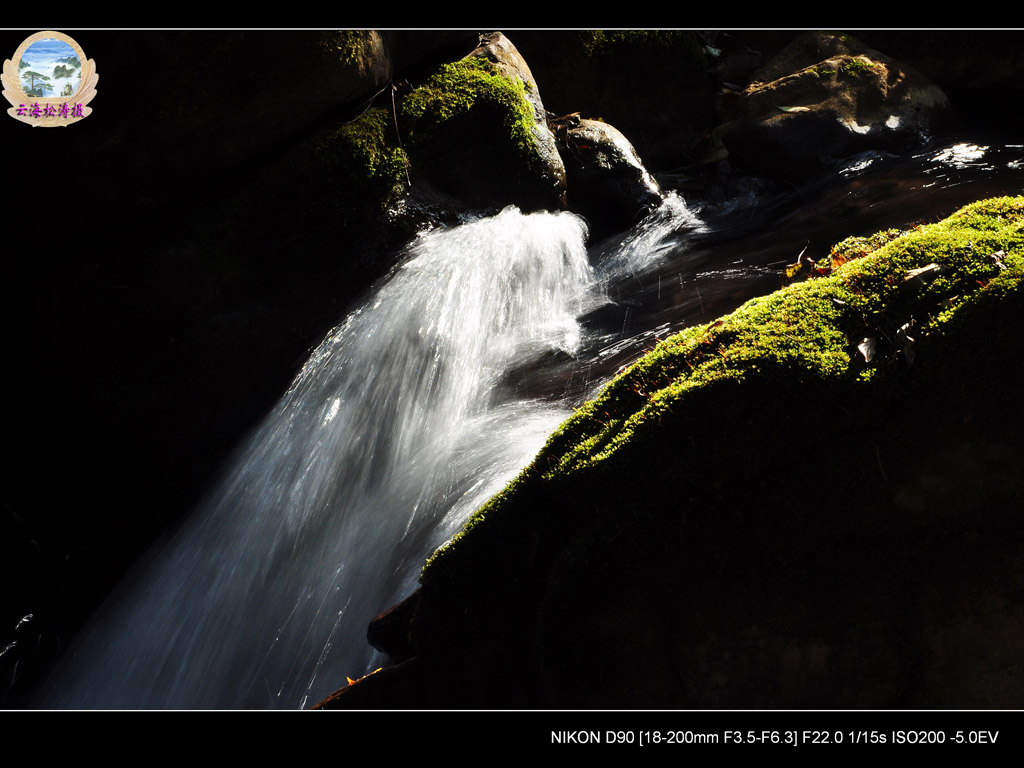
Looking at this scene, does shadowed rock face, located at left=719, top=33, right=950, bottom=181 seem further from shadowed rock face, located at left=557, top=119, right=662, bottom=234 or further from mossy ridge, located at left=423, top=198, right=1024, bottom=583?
mossy ridge, located at left=423, top=198, right=1024, bottom=583

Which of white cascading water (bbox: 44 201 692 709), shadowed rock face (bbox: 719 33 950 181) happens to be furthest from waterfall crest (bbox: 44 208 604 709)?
shadowed rock face (bbox: 719 33 950 181)

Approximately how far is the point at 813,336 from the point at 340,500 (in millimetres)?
3322

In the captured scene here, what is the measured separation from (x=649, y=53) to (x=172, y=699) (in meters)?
10.0

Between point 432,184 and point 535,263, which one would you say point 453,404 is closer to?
point 535,263

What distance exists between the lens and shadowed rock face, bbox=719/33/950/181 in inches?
337

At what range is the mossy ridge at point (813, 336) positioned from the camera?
3.08 m

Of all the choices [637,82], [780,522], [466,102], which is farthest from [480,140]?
[780,522]

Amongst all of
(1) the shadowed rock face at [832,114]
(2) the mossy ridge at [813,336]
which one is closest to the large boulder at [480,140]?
(1) the shadowed rock face at [832,114]

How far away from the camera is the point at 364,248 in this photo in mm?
6750

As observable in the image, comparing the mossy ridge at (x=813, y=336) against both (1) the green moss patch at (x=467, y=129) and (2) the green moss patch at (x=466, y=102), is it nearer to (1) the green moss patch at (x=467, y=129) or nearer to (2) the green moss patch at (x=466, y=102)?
(1) the green moss patch at (x=467, y=129)

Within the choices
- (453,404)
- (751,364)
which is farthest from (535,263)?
(751,364)

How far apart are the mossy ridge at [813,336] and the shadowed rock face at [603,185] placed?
477 cm

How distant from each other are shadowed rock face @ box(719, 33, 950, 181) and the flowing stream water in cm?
123

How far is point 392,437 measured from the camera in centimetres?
531
